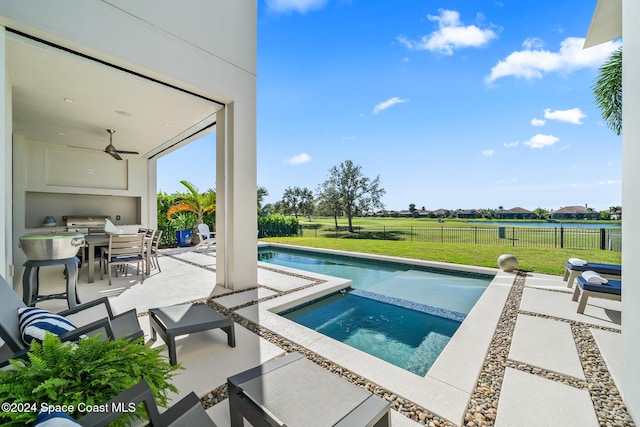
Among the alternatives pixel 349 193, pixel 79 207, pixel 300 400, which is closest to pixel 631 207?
pixel 300 400

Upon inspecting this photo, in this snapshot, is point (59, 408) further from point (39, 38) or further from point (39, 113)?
point (39, 113)

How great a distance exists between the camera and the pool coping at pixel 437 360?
7.04ft

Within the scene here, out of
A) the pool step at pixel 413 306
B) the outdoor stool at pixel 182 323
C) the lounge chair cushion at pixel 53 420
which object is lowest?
the pool step at pixel 413 306

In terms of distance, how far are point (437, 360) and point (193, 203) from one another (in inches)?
471

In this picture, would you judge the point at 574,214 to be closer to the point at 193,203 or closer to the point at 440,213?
the point at 440,213

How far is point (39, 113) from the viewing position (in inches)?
225

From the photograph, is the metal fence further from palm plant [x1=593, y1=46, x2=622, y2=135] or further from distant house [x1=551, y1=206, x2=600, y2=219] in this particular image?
distant house [x1=551, y1=206, x2=600, y2=219]

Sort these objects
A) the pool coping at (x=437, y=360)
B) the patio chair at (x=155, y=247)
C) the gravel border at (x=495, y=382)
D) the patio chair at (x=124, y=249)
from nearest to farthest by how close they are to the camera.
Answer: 1. the gravel border at (x=495, y=382)
2. the pool coping at (x=437, y=360)
3. the patio chair at (x=124, y=249)
4. the patio chair at (x=155, y=247)

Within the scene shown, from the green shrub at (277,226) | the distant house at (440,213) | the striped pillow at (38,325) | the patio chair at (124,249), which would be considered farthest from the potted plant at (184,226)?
the distant house at (440,213)

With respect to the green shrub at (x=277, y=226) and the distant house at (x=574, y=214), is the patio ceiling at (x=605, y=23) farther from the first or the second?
the distant house at (x=574, y=214)

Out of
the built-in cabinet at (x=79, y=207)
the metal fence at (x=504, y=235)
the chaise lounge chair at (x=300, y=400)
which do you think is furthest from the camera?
the metal fence at (x=504, y=235)

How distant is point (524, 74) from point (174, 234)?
17.1 m

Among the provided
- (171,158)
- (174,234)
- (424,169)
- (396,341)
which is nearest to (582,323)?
(396,341)

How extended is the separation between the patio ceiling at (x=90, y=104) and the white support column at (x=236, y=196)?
65 centimetres
